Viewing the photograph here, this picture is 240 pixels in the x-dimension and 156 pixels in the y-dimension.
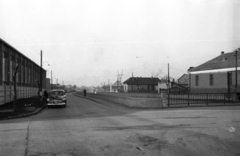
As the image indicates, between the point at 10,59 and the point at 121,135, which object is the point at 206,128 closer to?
the point at 121,135

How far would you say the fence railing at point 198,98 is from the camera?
2192 cm

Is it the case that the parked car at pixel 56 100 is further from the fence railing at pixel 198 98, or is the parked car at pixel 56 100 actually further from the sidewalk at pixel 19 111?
the fence railing at pixel 198 98

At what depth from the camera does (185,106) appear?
2203 centimetres

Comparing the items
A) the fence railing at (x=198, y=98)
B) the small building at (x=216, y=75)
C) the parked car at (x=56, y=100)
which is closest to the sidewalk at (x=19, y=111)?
the parked car at (x=56, y=100)

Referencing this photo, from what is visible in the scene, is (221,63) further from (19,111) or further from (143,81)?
(143,81)

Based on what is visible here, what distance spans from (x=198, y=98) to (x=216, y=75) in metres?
23.6

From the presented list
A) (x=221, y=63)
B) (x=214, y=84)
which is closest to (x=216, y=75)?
(x=214, y=84)

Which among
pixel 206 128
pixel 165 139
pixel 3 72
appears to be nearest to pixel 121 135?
pixel 165 139

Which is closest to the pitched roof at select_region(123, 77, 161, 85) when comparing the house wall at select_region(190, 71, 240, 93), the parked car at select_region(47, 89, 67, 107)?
the house wall at select_region(190, 71, 240, 93)

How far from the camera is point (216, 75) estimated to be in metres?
43.8

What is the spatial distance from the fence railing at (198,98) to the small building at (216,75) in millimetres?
15260

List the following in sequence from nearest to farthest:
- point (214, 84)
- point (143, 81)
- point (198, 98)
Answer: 1. point (198, 98)
2. point (214, 84)
3. point (143, 81)

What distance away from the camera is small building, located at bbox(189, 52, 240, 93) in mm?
39812

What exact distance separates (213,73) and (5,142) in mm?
41916
